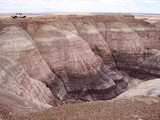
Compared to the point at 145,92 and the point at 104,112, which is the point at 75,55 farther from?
the point at 104,112

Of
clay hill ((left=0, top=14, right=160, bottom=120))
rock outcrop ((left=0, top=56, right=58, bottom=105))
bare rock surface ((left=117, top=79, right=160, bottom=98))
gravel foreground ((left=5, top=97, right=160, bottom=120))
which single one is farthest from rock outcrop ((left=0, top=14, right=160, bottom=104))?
gravel foreground ((left=5, top=97, right=160, bottom=120))

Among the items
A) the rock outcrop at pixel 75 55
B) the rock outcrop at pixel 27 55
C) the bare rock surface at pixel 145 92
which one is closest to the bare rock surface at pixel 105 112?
the rock outcrop at pixel 75 55

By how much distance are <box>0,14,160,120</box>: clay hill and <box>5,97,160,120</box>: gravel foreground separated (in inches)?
2.0

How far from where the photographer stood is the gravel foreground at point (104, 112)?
38.0 feet

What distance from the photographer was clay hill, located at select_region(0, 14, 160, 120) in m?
14.5

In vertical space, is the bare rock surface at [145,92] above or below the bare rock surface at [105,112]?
below

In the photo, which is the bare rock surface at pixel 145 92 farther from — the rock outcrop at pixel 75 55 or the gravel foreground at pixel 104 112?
the gravel foreground at pixel 104 112

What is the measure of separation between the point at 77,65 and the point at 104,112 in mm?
23113

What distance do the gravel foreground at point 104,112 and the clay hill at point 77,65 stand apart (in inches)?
2.0

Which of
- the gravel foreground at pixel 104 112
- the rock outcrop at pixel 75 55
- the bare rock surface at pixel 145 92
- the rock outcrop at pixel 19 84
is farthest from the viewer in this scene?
the rock outcrop at pixel 75 55

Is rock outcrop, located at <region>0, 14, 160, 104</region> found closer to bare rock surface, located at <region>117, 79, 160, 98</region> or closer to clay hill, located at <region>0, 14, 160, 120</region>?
clay hill, located at <region>0, 14, 160, 120</region>

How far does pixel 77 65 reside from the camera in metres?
35.4

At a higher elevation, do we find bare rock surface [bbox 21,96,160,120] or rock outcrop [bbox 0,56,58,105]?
bare rock surface [bbox 21,96,160,120]

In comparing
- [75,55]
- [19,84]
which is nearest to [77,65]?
[75,55]
